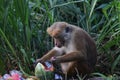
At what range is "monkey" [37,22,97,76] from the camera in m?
4.12

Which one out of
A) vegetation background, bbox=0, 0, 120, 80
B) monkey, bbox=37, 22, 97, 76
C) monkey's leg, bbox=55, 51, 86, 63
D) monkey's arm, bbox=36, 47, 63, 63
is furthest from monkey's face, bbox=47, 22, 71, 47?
vegetation background, bbox=0, 0, 120, 80

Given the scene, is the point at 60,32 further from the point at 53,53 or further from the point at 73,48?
the point at 53,53

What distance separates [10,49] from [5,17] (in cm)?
36

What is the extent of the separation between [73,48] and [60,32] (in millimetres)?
229

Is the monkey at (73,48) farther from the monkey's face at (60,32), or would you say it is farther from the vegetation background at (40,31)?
the vegetation background at (40,31)

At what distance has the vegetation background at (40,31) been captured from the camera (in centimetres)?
454

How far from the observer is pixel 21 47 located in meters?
4.58

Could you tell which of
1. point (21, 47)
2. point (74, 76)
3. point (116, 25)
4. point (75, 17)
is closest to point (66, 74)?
point (74, 76)

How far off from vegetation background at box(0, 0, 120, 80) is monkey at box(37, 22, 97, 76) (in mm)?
196

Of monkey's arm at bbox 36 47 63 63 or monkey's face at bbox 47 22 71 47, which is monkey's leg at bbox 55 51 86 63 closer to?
monkey's face at bbox 47 22 71 47

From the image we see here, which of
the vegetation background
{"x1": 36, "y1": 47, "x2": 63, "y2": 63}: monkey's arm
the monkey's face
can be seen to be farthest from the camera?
the vegetation background

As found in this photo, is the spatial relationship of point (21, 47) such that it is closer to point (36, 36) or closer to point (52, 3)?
point (36, 36)

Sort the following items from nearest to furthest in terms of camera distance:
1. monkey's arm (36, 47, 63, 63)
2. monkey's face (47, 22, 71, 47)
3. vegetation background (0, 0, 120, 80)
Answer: monkey's face (47, 22, 71, 47) → monkey's arm (36, 47, 63, 63) → vegetation background (0, 0, 120, 80)

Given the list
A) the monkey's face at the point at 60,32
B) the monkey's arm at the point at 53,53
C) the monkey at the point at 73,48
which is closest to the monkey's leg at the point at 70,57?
the monkey at the point at 73,48
